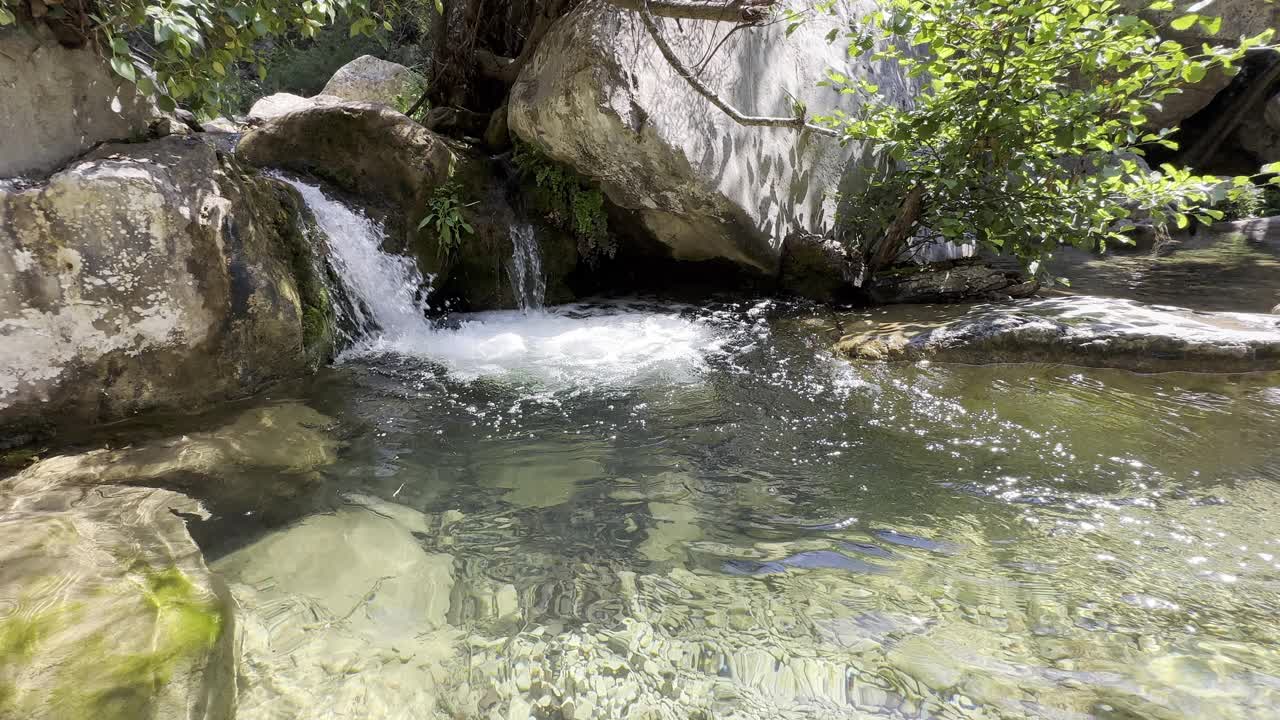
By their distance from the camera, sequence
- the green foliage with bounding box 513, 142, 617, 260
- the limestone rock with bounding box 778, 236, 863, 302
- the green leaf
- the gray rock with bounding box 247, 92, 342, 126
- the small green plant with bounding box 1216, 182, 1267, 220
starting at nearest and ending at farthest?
the green leaf, the green foliage with bounding box 513, 142, 617, 260, the limestone rock with bounding box 778, 236, 863, 302, the gray rock with bounding box 247, 92, 342, 126, the small green plant with bounding box 1216, 182, 1267, 220

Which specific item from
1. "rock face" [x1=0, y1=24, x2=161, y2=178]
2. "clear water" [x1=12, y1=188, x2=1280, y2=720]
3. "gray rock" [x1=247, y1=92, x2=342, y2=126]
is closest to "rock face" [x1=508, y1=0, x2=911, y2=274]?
"clear water" [x1=12, y1=188, x2=1280, y2=720]

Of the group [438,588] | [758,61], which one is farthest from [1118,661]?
[758,61]

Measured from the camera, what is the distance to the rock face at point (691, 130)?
518 cm

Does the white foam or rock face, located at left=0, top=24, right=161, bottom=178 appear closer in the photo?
rock face, located at left=0, top=24, right=161, bottom=178

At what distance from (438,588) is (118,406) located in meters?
2.61

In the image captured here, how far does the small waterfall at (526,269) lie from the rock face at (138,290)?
262 centimetres

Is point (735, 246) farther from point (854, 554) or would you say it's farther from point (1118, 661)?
point (1118, 661)

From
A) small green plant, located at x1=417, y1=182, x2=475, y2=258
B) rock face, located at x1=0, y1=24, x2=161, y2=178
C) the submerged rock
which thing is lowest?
the submerged rock

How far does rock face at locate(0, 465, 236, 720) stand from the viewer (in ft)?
4.58

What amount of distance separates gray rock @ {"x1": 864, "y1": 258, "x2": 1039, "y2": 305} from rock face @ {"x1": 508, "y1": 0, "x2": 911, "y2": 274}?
1231mm

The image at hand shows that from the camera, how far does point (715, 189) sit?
594 centimetres

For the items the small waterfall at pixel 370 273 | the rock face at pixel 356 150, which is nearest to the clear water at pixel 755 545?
the small waterfall at pixel 370 273

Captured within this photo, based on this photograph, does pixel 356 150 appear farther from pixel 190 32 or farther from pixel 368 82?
pixel 368 82

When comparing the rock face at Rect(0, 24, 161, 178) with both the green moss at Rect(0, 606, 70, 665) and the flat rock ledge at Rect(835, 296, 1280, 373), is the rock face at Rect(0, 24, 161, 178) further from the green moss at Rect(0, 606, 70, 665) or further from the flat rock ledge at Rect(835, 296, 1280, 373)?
the flat rock ledge at Rect(835, 296, 1280, 373)
